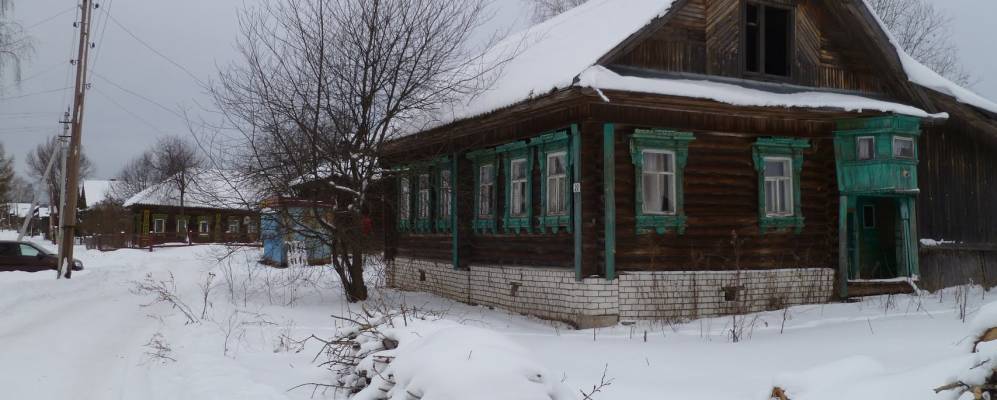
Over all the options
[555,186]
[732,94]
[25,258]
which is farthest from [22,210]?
[732,94]

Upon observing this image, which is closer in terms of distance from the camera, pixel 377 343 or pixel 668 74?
pixel 377 343

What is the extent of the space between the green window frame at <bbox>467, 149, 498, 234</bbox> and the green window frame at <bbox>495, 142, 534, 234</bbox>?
38 cm

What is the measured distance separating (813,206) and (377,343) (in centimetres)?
965

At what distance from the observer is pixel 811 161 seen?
46.9 ft

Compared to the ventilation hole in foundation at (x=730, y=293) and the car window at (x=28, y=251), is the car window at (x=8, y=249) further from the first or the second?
the ventilation hole in foundation at (x=730, y=293)

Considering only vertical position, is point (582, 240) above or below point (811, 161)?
below

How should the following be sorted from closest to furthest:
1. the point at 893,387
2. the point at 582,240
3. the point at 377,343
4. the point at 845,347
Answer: the point at 893,387, the point at 377,343, the point at 845,347, the point at 582,240

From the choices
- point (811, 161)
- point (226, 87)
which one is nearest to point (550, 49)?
point (811, 161)

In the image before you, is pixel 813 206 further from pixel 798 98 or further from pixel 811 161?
pixel 798 98

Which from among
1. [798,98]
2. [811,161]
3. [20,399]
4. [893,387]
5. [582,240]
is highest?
[798,98]

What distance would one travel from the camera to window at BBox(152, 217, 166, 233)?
179 feet

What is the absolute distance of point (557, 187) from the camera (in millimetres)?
13328

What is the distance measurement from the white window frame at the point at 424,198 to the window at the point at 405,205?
0.46m

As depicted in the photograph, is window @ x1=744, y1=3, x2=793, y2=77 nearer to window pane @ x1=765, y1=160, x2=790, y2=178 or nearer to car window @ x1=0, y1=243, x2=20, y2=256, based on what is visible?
window pane @ x1=765, y1=160, x2=790, y2=178
